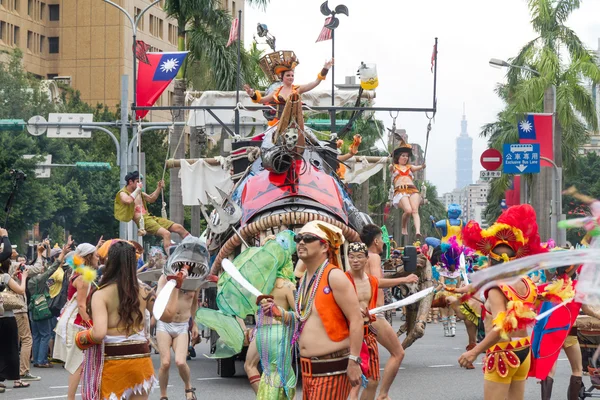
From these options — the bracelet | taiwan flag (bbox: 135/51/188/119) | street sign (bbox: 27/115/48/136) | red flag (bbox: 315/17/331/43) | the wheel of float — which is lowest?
the wheel of float

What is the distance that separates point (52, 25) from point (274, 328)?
8563cm

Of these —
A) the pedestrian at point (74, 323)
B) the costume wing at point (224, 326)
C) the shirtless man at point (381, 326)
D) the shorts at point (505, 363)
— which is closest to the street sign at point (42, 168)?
the pedestrian at point (74, 323)

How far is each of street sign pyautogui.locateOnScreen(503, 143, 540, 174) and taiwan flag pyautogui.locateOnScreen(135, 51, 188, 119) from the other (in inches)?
461

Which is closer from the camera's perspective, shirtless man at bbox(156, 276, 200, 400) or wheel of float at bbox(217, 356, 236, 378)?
shirtless man at bbox(156, 276, 200, 400)

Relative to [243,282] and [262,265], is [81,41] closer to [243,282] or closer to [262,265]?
[262,265]

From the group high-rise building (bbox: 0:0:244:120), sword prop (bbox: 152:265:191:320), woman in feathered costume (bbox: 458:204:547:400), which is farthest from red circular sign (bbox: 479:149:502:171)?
high-rise building (bbox: 0:0:244:120)

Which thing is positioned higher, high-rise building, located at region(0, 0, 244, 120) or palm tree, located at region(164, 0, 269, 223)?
high-rise building, located at region(0, 0, 244, 120)

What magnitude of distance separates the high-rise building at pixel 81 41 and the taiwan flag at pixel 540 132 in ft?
181

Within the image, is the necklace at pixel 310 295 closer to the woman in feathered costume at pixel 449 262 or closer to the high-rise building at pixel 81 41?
the woman in feathered costume at pixel 449 262

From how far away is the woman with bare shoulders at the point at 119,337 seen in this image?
28.1 feet

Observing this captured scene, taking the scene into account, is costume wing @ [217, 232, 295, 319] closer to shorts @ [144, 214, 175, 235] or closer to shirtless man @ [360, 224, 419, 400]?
shirtless man @ [360, 224, 419, 400]

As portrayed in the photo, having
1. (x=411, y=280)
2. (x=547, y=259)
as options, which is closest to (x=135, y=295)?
(x=411, y=280)

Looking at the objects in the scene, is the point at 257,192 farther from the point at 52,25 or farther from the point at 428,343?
the point at 52,25

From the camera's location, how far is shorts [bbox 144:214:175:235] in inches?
681
